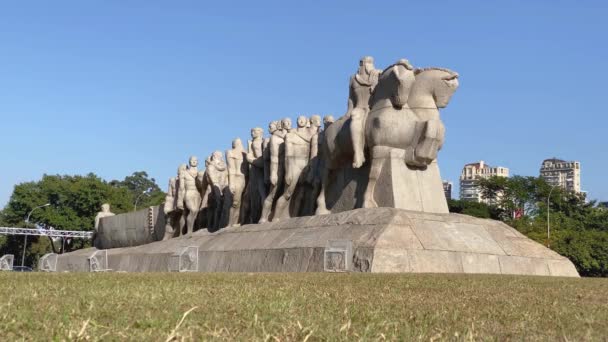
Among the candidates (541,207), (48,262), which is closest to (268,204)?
(48,262)

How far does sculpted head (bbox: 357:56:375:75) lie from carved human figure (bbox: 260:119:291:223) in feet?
13.3

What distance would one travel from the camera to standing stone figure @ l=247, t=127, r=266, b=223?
84.1 ft

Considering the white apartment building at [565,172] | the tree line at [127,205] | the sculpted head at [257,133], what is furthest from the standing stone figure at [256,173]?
the white apartment building at [565,172]

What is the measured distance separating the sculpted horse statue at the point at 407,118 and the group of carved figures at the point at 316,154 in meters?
0.02

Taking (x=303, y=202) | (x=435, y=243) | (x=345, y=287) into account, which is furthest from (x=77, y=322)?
(x=303, y=202)

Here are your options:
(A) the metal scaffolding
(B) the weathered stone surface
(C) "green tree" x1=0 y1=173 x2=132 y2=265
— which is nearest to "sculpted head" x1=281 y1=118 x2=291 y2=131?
(B) the weathered stone surface

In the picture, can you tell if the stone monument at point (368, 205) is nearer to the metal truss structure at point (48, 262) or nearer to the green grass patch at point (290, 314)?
the metal truss structure at point (48, 262)

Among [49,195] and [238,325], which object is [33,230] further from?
[238,325]

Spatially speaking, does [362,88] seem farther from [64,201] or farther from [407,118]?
[64,201]

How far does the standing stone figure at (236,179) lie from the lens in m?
26.7

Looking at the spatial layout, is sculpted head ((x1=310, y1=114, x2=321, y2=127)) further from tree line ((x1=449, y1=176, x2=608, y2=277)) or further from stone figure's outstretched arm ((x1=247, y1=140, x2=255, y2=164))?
tree line ((x1=449, y1=176, x2=608, y2=277))

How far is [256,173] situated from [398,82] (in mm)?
8978

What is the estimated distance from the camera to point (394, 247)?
1484 centimetres

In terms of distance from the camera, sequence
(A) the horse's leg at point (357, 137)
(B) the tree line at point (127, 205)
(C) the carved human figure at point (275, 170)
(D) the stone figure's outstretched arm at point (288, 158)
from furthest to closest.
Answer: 1. (B) the tree line at point (127, 205)
2. (C) the carved human figure at point (275, 170)
3. (D) the stone figure's outstretched arm at point (288, 158)
4. (A) the horse's leg at point (357, 137)
